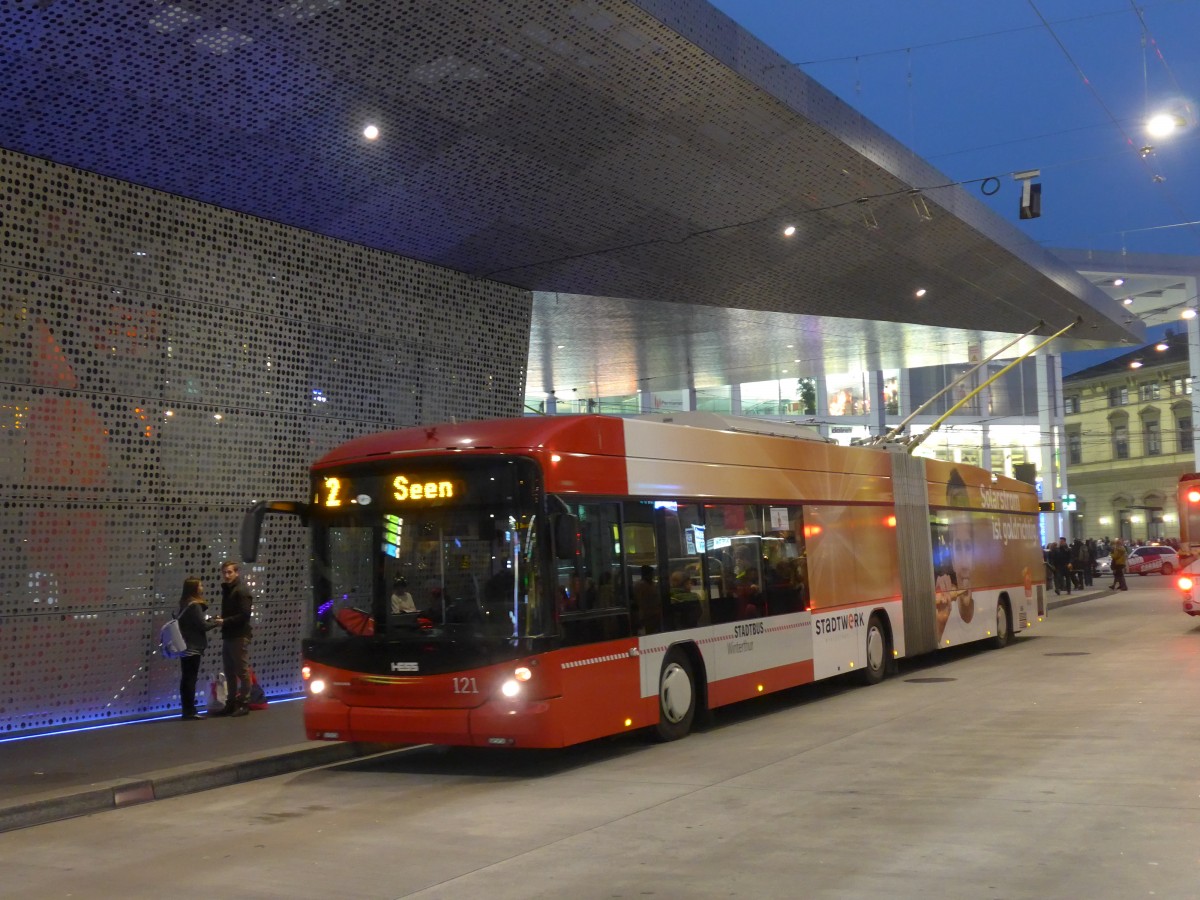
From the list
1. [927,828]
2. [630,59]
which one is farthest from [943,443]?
[927,828]

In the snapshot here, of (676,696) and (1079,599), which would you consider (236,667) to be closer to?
(676,696)

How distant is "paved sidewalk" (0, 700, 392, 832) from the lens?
30.1ft

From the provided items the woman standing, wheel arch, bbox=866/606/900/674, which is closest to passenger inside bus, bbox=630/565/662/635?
the woman standing

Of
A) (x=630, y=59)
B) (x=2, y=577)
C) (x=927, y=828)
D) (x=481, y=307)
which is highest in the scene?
(x=630, y=59)

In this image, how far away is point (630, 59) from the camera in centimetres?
1270

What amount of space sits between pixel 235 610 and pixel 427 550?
160 inches

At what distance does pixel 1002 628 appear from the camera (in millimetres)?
21766

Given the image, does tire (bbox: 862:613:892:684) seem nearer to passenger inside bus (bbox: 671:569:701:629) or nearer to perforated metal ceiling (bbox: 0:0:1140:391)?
passenger inside bus (bbox: 671:569:701:629)

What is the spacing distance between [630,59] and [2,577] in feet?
26.0

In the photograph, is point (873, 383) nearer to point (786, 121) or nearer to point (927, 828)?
point (786, 121)

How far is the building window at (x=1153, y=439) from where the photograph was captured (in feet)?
257

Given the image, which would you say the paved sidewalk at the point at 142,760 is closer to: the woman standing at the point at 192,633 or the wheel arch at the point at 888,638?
the woman standing at the point at 192,633

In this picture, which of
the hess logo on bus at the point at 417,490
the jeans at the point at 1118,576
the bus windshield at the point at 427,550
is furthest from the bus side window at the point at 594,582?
the jeans at the point at 1118,576

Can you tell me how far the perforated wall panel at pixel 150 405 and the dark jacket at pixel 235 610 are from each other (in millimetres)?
675
